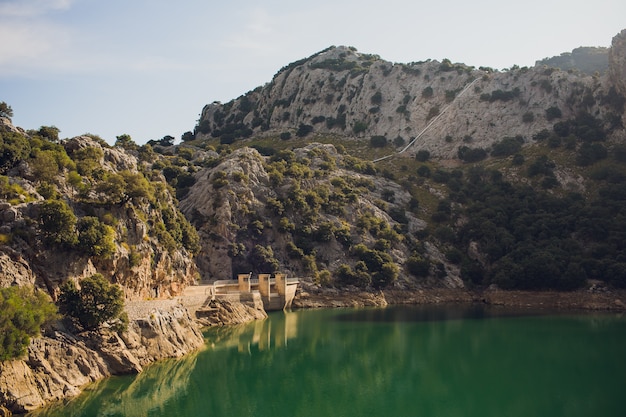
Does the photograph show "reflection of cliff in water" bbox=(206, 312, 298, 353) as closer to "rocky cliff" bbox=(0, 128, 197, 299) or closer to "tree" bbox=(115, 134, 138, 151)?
"rocky cliff" bbox=(0, 128, 197, 299)

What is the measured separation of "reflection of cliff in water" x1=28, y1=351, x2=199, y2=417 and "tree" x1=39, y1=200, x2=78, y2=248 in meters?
11.4

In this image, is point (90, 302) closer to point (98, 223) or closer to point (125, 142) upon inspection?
point (98, 223)

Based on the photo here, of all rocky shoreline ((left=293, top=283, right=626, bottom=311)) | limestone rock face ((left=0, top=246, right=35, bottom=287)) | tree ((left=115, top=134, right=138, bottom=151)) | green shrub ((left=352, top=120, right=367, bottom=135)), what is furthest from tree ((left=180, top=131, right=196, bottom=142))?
limestone rock face ((left=0, top=246, right=35, bottom=287))

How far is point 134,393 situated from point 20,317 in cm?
979

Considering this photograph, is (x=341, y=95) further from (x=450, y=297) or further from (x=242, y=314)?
(x=242, y=314)

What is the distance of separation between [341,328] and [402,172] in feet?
217

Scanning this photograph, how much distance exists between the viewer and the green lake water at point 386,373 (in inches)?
1533

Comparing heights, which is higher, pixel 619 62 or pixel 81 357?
pixel 619 62

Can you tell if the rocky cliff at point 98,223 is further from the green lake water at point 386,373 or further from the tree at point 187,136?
the tree at point 187,136

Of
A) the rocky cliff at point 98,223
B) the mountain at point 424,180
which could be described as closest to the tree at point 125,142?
the mountain at point 424,180

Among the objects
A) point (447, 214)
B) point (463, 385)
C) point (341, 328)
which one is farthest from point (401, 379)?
point (447, 214)

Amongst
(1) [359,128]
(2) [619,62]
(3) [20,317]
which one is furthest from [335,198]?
(3) [20,317]

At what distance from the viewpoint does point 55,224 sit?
44.3 m

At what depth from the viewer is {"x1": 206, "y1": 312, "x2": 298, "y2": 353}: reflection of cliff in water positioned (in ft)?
192
